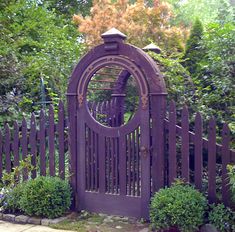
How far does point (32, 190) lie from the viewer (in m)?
5.09

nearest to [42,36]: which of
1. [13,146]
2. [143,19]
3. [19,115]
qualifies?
[143,19]

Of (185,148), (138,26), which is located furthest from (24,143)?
(138,26)

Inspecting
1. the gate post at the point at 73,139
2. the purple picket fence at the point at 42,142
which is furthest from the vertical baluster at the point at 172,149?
the purple picket fence at the point at 42,142

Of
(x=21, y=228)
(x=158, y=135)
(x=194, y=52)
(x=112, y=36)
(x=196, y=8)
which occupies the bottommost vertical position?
Answer: (x=21, y=228)

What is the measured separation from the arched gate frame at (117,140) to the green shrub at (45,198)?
231mm

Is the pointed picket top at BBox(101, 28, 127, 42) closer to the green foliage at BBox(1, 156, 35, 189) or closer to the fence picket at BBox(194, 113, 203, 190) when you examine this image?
the fence picket at BBox(194, 113, 203, 190)

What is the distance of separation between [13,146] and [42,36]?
555cm

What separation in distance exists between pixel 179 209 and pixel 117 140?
123 centimetres

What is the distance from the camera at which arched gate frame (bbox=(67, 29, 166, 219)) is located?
477cm

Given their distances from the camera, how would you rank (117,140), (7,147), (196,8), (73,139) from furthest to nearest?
1. (196,8)
2. (7,147)
3. (73,139)
4. (117,140)

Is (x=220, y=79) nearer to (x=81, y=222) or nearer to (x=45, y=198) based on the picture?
(x=81, y=222)

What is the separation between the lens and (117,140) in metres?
5.05

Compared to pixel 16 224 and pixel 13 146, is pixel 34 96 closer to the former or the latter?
pixel 13 146

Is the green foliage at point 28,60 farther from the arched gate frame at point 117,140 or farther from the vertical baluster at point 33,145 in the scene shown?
the arched gate frame at point 117,140
